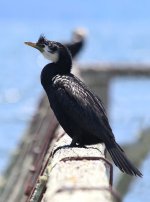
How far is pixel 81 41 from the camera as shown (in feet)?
41.8

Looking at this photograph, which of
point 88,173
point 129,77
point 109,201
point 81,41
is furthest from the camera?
point 81,41

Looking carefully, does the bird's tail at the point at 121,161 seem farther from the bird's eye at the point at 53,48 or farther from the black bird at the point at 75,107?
the bird's eye at the point at 53,48

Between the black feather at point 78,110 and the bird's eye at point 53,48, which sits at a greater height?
the bird's eye at point 53,48

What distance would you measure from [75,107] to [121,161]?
1.17 ft

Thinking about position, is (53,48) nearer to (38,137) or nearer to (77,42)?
(38,137)

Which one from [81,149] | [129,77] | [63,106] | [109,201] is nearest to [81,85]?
[63,106]

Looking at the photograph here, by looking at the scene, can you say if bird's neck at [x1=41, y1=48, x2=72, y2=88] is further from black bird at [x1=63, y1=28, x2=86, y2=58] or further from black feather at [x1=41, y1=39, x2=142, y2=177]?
black bird at [x1=63, y1=28, x2=86, y2=58]

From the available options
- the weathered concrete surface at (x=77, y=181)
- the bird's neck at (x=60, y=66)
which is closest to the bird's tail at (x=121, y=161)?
the weathered concrete surface at (x=77, y=181)

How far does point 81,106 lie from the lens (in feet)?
14.8

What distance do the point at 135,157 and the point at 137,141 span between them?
8.3 inches

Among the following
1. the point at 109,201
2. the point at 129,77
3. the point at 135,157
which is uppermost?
the point at 109,201

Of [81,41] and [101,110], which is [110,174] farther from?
[81,41]

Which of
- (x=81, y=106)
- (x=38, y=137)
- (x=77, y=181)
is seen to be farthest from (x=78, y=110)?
(x=38, y=137)

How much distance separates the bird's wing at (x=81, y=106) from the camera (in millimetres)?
4453
